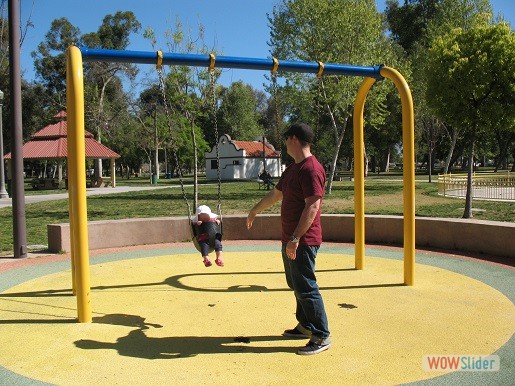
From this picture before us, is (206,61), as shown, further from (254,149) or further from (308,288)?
(254,149)

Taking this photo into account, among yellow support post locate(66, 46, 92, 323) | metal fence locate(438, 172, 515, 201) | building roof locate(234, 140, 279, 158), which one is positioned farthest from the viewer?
building roof locate(234, 140, 279, 158)

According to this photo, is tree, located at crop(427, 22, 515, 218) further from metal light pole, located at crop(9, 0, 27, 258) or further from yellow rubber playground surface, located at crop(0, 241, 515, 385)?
metal light pole, located at crop(9, 0, 27, 258)

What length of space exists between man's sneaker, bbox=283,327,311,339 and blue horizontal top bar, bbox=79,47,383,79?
3.34 m

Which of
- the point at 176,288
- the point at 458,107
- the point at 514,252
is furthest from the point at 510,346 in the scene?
the point at 458,107

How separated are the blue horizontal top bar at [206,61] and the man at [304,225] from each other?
7.82 feet

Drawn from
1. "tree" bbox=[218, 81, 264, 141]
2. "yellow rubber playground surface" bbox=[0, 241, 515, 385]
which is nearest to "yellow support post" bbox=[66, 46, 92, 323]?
"yellow rubber playground surface" bbox=[0, 241, 515, 385]

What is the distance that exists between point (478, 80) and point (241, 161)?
42.3 meters

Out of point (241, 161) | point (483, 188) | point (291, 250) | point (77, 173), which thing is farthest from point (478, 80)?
point (241, 161)

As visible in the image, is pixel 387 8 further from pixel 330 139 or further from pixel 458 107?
pixel 458 107

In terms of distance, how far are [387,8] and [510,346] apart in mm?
53109

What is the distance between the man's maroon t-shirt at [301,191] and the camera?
13.1 feet

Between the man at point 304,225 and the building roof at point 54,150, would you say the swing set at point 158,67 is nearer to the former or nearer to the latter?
the man at point 304,225

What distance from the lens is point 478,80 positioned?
42.9 feet

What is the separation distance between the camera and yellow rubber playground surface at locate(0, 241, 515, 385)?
151 inches
